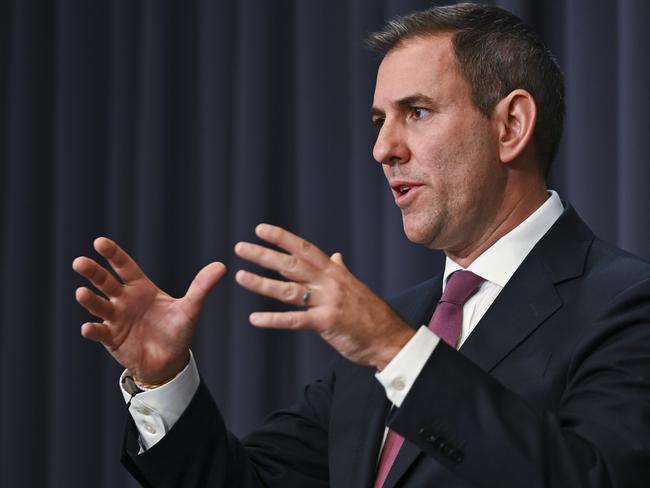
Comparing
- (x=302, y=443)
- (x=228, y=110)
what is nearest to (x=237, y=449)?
(x=302, y=443)

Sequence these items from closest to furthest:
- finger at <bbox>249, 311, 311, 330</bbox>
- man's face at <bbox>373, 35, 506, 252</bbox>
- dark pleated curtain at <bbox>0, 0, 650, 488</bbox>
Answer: finger at <bbox>249, 311, 311, 330</bbox> → man's face at <bbox>373, 35, 506, 252</bbox> → dark pleated curtain at <bbox>0, 0, 650, 488</bbox>

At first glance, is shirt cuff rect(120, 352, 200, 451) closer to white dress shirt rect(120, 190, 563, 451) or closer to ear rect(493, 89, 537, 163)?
white dress shirt rect(120, 190, 563, 451)

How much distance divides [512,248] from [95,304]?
0.66m

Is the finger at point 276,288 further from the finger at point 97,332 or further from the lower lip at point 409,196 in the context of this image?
the lower lip at point 409,196

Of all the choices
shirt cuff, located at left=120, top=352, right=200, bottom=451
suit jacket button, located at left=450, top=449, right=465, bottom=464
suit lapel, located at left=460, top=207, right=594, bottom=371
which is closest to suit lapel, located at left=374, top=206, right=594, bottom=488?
suit lapel, located at left=460, top=207, right=594, bottom=371

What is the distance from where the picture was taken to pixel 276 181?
2.51 metres

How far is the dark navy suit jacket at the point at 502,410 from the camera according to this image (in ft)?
3.96

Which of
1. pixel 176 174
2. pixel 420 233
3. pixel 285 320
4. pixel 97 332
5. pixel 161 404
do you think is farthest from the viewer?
pixel 176 174

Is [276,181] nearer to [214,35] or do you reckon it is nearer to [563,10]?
[214,35]

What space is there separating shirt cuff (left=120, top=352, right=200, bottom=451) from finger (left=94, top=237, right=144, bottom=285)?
0.15 m

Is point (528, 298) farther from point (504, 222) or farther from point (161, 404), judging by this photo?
point (161, 404)

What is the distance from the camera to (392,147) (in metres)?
1.65

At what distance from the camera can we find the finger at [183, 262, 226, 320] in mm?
1436

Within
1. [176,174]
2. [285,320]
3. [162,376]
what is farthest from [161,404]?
[176,174]
